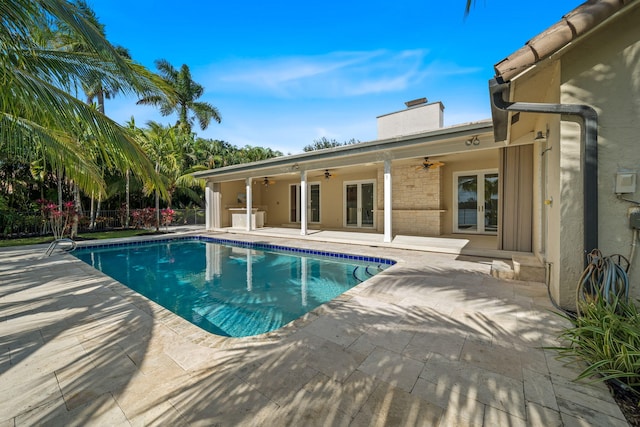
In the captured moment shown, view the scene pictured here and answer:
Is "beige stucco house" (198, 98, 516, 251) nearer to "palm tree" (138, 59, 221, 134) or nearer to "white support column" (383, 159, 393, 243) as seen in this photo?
"white support column" (383, 159, 393, 243)

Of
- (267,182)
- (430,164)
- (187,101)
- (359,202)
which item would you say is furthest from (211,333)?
(187,101)

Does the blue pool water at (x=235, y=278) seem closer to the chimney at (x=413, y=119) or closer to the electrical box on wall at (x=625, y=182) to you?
the electrical box on wall at (x=625, y=182)

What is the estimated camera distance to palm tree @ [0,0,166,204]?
9.73ft

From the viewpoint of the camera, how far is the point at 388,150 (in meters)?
8.38

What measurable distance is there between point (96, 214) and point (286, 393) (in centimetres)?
1735

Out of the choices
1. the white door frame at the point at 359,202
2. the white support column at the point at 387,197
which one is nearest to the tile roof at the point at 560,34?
the white support column at the point at 387,197

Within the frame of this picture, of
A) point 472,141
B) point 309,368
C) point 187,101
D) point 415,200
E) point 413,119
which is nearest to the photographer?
point 309,368

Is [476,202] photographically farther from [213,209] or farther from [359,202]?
[213,209]

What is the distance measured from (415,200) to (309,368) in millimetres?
9732

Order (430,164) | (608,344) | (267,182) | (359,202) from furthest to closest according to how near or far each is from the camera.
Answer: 1. (267,182)
2. (359,202)
3. (430,164)
4. (608,344)

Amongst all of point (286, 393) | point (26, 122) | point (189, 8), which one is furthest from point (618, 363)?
point (189, 8)

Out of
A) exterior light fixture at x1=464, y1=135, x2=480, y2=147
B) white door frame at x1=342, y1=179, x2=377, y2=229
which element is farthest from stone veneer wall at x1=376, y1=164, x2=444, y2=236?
exterior light fixture at x1=464, y1=135, x2=480, y2=147

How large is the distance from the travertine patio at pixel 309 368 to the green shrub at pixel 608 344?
0.53 ft

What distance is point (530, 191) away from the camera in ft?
20.4
